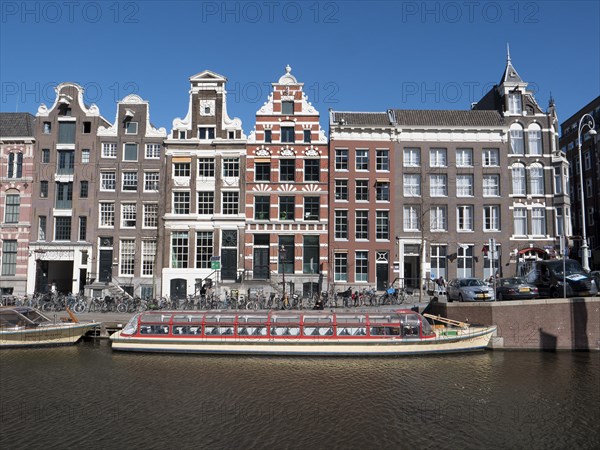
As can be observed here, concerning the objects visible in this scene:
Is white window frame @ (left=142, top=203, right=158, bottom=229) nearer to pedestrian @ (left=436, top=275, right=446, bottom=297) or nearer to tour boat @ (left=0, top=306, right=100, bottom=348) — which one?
tour boat @ (left=0, top=306, right=100, bottom=348)

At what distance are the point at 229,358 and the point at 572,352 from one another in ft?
58.7

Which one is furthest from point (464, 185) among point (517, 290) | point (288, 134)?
point (517, 290)

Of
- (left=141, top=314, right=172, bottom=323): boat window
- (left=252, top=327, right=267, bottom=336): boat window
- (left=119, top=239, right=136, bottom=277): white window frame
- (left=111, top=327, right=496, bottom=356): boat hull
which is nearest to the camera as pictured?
(left=111, top=327, right=496, bottom=356): boat hull

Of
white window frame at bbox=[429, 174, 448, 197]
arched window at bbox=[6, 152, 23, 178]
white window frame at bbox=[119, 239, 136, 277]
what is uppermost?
arched window at bbox=[6, 152, 23, 178]

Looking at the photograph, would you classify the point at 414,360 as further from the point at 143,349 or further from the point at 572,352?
the point at 143,349

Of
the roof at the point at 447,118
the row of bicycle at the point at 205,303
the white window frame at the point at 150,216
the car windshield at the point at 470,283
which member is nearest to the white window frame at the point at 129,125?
the white window frame at the point at 150,216

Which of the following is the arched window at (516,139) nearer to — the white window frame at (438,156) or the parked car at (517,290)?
the white window frame at (438,156)

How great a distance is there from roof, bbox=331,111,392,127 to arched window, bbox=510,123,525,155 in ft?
37.7

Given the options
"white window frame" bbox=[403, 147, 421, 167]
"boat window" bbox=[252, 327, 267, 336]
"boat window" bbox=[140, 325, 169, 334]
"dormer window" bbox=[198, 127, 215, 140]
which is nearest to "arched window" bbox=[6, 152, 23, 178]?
"dormer window" bbox=[198, 127, 215, 140]

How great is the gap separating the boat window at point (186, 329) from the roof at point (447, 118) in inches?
1050

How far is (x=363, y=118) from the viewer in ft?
141

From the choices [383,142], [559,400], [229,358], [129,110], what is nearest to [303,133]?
[383,142]

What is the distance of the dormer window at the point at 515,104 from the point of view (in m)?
43.2

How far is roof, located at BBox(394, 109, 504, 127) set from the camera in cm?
4241
